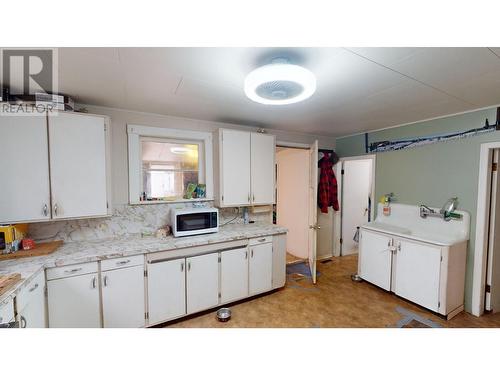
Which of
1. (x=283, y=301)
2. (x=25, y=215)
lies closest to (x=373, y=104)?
(x=283, y=301)

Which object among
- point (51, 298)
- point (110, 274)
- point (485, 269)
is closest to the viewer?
point (51, 298)

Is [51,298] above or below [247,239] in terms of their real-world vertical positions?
below

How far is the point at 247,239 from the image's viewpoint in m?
2.51

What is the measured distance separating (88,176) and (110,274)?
0.93 meters

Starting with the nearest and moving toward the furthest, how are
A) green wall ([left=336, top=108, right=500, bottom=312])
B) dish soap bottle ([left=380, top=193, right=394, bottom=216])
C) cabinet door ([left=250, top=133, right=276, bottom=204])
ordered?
green wall ([left=336, top=108, right=500, bottom=312])
cabinet door ([left=250, top=133, right=276, bottom=204])
dish soap bottle ([left=380, top=193, right=394, bottom=216])

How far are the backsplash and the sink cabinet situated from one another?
2.45 metres

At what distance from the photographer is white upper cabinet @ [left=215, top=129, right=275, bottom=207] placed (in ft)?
8.62

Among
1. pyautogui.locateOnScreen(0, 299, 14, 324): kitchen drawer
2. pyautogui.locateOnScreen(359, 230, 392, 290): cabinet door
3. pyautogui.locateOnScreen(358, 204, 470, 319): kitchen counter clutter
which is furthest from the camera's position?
pyautogui.locateOnScreen(359, 230, 392, 290): cabinet door

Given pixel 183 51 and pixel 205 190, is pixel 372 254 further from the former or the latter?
pixel 183 51

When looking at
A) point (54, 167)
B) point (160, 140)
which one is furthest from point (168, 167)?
point (54, 167)

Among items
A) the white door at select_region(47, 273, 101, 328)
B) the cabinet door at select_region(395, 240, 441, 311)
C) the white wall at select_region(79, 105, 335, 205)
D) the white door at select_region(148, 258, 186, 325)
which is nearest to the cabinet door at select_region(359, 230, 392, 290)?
the cabinet door at select_region(395, 240, 441, 311)

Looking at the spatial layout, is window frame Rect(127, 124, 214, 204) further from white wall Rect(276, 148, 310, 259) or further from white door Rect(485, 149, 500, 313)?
white door Rect(485, 149, 500, 313)
